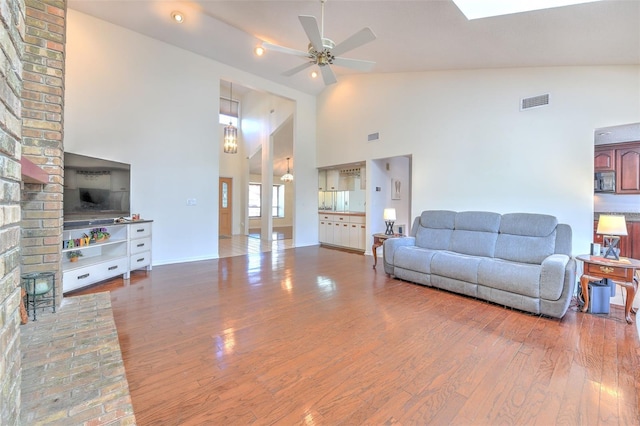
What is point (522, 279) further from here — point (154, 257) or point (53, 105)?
point (154, 257)

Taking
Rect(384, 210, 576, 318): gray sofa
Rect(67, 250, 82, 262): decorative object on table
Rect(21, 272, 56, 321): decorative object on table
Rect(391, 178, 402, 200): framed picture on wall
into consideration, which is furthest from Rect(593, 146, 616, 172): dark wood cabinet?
Rect(67, 250, 82, 262): decorative object on table

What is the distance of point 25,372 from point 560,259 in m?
4.19

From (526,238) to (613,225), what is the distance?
75cm

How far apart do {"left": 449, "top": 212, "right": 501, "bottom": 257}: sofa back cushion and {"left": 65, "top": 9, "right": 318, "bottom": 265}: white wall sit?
14.2ft

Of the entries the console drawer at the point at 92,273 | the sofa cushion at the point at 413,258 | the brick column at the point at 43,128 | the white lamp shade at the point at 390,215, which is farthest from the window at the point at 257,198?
the brick column at the point at 43,128

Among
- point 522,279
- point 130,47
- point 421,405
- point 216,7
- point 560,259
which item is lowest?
→ point 421,405

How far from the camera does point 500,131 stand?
4035 millimetres

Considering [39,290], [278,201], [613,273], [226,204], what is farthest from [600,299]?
[278,201]

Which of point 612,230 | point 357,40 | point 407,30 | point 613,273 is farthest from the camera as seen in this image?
point 407,30

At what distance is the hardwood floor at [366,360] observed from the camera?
4.91 ft

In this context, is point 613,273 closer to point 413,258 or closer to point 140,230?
point 413,258

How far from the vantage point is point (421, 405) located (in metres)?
1.54

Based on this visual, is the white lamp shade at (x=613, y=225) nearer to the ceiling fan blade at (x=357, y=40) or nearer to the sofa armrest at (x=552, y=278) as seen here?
the sofa armrest at (x=552, y=278)

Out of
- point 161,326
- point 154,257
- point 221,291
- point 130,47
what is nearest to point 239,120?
point 130,47
